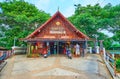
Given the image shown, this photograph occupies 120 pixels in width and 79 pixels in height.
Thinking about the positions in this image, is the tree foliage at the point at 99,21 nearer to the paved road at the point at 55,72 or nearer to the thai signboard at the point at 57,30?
the thai signboard at the point at 57,30

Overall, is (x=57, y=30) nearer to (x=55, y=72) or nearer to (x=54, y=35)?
(x=54, y=35)

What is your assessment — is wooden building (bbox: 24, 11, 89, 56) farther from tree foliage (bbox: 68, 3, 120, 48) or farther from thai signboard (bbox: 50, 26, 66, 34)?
tree foliage (bbox: 68, 3, 120, 48)

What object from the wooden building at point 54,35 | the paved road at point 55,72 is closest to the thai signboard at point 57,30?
the wooden building at point 54,35

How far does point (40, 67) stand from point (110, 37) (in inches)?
745

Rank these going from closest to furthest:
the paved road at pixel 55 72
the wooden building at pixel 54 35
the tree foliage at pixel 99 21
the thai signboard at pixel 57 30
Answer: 1. the paved road at pixel 55 72
2. the wooden building at pixel 54 35
3. the thai signboard at pixel 57 30
4. the tree foliage at pixel 99 21

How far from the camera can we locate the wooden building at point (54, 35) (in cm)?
2480

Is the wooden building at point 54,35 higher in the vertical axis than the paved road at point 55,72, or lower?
higher

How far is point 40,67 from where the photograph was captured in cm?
1722

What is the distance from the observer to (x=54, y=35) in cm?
2528

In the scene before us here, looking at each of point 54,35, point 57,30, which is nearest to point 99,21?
point 57,30

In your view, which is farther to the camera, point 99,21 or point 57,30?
point 99,21

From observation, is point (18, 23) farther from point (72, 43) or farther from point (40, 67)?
point (40, 67)

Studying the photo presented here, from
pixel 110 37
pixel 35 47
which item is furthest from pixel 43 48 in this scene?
pixel 110 37

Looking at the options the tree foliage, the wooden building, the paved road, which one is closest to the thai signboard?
the wooden building
